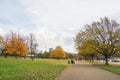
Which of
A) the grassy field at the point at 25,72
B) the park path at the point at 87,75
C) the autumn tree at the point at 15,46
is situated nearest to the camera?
the grassy field at the point at 25,72

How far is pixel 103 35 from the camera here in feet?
192

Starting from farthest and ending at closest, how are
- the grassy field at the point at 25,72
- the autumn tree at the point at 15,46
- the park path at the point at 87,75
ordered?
the autumn tree at the point at 15,46 < the park path at the point at 87,75 < the grassy field at the point at 25,72

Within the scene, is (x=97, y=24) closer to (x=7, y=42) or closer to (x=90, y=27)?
(x=90, y=27)

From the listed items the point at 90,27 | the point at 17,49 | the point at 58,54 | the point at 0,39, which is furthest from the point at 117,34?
the point at 58,54

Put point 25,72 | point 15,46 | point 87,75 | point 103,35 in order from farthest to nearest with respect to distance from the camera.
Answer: point 15,46 < point 103,35 < point 87,75 < point 25,72

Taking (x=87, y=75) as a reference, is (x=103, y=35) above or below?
above

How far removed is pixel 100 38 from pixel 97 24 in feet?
11.1

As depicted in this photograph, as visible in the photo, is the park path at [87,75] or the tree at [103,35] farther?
the tree at [103,35]

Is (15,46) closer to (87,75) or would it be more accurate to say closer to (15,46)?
(15,46)

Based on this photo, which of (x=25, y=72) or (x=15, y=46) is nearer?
(x=25, y=72)

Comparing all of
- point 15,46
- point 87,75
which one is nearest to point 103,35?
point 15,46

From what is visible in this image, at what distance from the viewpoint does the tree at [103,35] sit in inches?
2270

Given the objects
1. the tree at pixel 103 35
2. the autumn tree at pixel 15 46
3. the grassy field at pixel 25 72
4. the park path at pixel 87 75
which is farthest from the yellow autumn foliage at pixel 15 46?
the park path at pixel 87 75

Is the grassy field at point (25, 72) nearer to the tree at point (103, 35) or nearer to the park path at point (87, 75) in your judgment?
the park path at point (87, 75)
